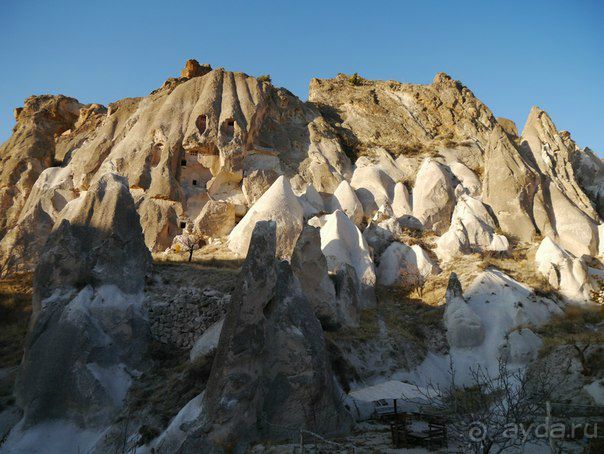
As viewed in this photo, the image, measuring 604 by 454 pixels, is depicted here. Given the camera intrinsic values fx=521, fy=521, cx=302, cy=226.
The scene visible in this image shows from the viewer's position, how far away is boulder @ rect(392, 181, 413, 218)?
3222 centimetres

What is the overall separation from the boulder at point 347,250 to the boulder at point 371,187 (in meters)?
7.30

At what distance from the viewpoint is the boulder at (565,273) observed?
73.1ft

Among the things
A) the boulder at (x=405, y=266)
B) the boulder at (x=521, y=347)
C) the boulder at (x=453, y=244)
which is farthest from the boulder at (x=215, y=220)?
the boulder at (x=521, y=347)

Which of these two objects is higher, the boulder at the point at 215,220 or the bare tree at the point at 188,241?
the boulder at the point at 215,220

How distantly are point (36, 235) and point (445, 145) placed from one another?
2833 cm

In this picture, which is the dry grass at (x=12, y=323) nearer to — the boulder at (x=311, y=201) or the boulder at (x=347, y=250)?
the boulder at (x=347, y=250)

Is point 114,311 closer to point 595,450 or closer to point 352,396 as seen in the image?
point 352,396

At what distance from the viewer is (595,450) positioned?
9852 mm

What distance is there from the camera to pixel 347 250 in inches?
958

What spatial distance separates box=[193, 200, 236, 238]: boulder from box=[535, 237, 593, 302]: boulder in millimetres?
16333

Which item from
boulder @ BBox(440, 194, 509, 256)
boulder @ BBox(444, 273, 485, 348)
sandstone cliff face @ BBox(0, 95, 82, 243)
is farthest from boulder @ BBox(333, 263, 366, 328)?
sandstone cliff face @ BBox(0, 95, 82, 243)

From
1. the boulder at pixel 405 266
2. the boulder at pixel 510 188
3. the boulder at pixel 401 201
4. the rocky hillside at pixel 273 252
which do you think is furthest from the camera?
the boulder at pixel 401 201

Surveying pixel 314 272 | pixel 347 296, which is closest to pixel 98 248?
pixel 314 272

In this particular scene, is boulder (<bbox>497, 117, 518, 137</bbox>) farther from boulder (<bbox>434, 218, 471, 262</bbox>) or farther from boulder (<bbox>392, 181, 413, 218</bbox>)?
boulder (<bbox>434, 218, 471, 262</bbox>)
